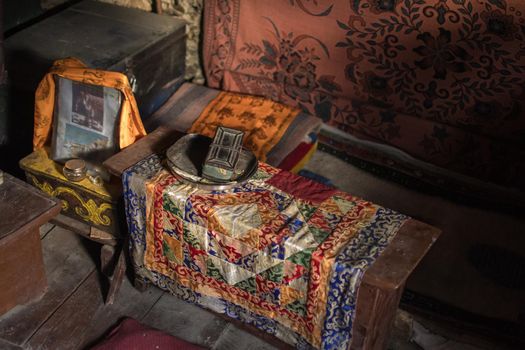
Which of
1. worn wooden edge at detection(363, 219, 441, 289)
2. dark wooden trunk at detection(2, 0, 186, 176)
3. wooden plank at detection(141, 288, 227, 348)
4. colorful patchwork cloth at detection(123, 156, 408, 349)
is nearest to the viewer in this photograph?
worn wooden edge at detection(363, 219, 441, 289)

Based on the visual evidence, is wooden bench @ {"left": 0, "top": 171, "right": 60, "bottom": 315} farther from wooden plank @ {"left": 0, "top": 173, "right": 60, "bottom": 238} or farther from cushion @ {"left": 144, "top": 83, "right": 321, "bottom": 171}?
cushion @ {"left": 144, "top": 83, "right": 321, "bottom": 171}

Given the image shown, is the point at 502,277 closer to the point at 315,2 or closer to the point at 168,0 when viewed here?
the point at 315,2

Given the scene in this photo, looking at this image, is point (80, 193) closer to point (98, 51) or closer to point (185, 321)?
point (185, 321)

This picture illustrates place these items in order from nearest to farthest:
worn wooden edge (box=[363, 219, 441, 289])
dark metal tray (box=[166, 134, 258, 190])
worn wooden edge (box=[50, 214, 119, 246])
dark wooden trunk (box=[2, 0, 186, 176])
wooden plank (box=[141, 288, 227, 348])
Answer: worn wooden edge (box=[363, 219, 441, 289]) < dark metal tray (box=[166, 134, 258, 190]) < wooden plank (box=[141, 288, 227, 348]) < worn wooden edge (box=[50, 214, 119, 246]) < dark wooden trunk (box=[2, 0, 186, 176])

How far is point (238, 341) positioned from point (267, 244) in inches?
23.9

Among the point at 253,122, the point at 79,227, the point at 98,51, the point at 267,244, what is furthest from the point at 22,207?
the point at 253,122

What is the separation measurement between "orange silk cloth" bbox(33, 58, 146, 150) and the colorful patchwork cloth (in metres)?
0.25

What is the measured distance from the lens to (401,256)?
7.59 feet

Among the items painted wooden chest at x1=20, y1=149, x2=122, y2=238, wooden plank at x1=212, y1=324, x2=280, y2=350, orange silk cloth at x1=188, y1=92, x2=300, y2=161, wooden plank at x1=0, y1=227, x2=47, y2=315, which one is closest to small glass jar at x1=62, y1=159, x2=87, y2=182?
painted wooden chest at x1=20, y1=149, x2=122, y2=238

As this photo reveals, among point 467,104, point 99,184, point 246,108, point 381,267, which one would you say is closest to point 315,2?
point 246,108

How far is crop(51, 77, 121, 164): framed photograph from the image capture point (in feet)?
9.38

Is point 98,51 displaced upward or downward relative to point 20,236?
upward

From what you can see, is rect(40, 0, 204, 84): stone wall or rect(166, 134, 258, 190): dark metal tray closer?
rect(166, 134, 258, 190): dark metal tray

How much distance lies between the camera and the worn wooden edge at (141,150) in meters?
2.65
